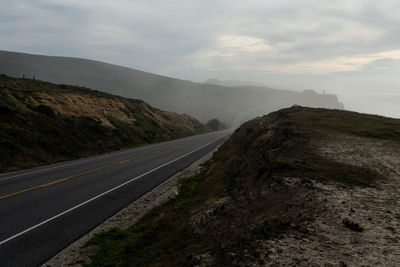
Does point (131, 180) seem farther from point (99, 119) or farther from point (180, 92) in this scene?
point (180, 92)

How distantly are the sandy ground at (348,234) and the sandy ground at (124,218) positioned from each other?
13.4ft

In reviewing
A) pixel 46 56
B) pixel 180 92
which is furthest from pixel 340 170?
pixel 46 56

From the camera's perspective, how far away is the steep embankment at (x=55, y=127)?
2167 cm

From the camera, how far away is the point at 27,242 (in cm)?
703

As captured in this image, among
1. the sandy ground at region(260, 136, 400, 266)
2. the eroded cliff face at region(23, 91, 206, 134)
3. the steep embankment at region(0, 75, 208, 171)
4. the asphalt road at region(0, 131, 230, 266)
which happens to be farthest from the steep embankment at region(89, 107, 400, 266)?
the eroded cliff face at region(23, 91, 206, 134)

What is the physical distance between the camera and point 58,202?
10.3 m

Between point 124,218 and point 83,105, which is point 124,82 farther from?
point 124,218

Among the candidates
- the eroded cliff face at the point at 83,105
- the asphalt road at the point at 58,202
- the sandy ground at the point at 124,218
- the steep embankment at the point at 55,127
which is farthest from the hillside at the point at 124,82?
the sandy ground at the point at 124,218

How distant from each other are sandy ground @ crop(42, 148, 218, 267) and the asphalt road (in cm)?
22

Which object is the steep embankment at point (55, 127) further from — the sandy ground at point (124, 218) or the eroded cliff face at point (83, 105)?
the sandy ground at point (124, 218)

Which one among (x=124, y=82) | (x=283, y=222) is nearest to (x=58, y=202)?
(x=283, y=222)

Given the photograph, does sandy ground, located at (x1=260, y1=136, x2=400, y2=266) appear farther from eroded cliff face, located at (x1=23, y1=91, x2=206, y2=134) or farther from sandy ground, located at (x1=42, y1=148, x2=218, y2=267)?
eroded cliff face, located at (x1=23, y1=91, x2=206, y2=134)

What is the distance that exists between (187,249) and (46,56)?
204 meters

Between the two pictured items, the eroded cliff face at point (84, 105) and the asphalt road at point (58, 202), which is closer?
the asphalt road at point (58, 202)
